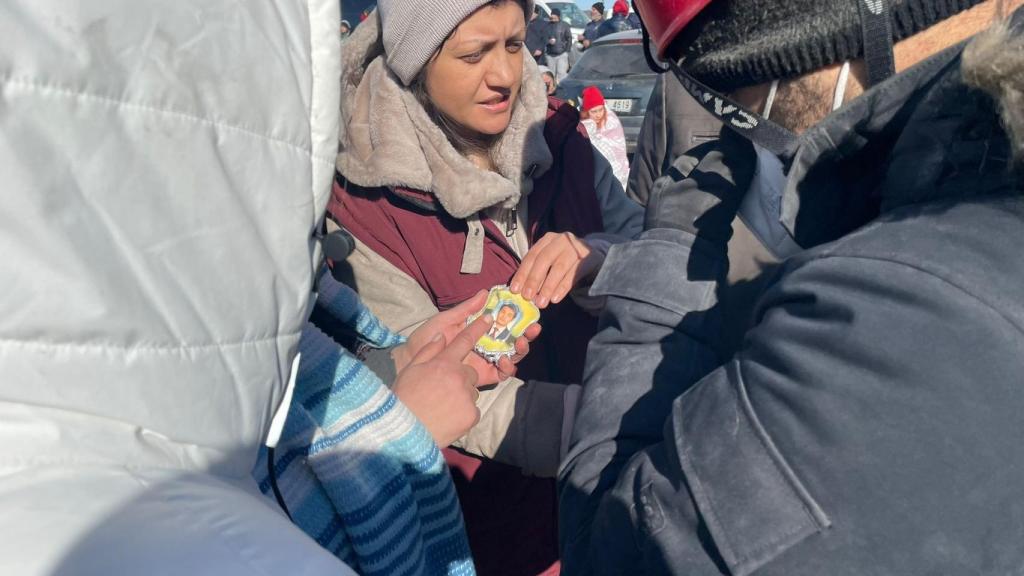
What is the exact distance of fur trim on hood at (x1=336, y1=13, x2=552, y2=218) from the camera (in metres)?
1.90

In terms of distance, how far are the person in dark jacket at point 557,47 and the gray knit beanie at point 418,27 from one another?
11.7 m

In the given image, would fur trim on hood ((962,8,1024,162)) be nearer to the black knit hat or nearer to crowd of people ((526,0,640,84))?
the black knit hat

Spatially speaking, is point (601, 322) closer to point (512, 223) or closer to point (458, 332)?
point (458, 332)

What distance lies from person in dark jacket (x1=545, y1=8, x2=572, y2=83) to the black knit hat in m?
12.6

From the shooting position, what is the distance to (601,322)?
55.5 inches

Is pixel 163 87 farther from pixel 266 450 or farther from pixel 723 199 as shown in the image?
pixel 723 199

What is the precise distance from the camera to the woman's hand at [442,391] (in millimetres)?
1440

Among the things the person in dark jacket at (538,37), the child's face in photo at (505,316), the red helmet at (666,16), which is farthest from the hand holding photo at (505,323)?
the person in dark jacket at (538,37)

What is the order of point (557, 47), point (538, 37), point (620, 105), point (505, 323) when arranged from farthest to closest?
point (557, 47) < point (538, 37) < point (620, 105) < point (505, 323)

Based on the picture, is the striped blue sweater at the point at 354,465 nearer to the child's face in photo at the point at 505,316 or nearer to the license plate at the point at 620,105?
the child's face in photo at the point at 505,316

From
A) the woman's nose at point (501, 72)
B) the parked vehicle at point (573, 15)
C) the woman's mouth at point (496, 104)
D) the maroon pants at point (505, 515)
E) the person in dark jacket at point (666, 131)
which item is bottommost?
the parked vehicle at point (573, 15)

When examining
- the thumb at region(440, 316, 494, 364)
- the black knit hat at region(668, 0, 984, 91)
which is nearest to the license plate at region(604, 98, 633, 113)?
the thumb at region(440, 316, 494, 364)

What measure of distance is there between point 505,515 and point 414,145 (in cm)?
110

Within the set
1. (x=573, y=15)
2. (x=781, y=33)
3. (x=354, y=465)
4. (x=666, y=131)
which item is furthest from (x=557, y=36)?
(x=354, y=465)
